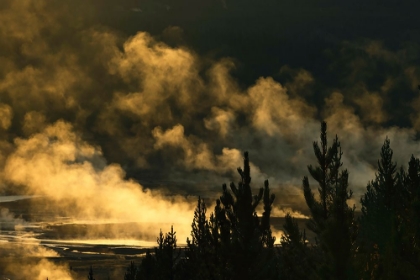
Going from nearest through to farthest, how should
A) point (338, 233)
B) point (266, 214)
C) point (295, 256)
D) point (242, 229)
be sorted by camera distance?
point (338, 233) < point (242, 229) < point (266, 214) < point (295, 256)

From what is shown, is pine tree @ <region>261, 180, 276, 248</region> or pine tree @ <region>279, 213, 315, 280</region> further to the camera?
pine tree @ <region>261, 180, 276, 248</region>

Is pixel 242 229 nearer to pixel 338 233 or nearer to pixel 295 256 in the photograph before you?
pixel 338 233

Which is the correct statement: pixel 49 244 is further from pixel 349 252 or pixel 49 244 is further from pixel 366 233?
pixel 349 252

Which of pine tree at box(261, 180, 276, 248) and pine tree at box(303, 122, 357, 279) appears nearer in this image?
pine tree at box(303, 122, 357, 279)

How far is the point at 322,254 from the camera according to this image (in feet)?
137

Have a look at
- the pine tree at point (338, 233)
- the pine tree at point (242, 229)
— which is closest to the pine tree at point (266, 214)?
the pine tree at point (242, 229)

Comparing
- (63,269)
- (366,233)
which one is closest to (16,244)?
(63,269)

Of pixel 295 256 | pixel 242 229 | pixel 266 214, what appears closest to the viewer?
pixel 242 229

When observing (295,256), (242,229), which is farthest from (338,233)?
(295,256)

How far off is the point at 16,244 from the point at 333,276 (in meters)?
166

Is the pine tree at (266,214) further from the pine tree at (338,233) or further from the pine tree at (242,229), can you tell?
the pine tree at (338,233)

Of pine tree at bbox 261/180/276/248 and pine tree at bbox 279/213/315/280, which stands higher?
pine tree at bbox 261/180/276/248

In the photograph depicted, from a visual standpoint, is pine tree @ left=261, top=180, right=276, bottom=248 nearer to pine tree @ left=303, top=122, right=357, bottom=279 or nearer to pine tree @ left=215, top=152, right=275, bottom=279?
pine tree @ left=215, top=152, right=275, bottom=279

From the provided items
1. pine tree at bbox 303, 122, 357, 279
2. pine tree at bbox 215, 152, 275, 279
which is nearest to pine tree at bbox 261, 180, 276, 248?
pine tree at bbox 215, 152, 275, 279
